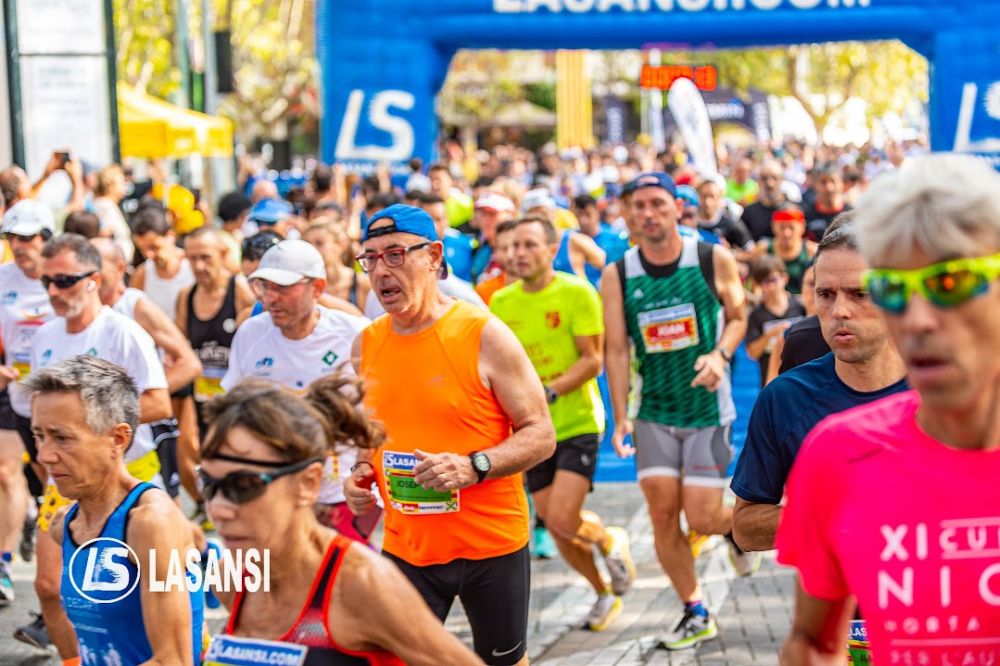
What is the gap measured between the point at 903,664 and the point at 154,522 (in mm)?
1884

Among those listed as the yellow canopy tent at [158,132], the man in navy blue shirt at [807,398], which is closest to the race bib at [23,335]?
the man in navy blue shirt at [807,398]

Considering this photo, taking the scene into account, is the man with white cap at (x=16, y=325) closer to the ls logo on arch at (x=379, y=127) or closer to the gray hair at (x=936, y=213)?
the gray hair at (x=936, y=213)

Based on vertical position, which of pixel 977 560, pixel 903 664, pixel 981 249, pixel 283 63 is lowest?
A: pixel 283 63

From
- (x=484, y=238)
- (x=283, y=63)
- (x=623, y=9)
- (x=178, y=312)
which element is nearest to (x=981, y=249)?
(x=178, y=312)

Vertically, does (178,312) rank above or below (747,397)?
above

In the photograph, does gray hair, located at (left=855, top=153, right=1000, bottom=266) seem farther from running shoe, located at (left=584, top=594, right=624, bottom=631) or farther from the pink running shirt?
running shoe, located at (left=584, top=594, right=624, bottom=631)

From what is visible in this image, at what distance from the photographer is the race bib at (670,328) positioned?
→ 23.0 ft

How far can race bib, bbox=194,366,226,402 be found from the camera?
8.68m

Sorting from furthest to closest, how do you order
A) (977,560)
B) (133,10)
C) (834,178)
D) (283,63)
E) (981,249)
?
(283,63) → (133,10) → (834,178) → (977,560) → (981,249)

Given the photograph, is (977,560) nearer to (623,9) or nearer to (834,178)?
(834,178)

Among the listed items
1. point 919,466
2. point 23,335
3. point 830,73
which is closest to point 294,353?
point 23,335

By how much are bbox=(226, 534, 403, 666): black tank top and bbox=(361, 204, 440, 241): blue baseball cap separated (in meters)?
2.20

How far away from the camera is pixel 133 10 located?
3306 cm

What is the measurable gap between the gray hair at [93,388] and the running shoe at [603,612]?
3.42 metres
